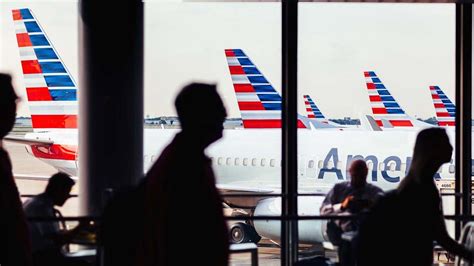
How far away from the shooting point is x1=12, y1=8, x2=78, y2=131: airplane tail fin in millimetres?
17359

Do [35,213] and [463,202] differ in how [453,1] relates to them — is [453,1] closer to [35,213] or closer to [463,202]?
[463,202]

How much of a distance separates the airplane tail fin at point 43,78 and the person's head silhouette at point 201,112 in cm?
1526

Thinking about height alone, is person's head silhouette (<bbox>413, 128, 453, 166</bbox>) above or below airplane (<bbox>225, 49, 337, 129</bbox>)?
below

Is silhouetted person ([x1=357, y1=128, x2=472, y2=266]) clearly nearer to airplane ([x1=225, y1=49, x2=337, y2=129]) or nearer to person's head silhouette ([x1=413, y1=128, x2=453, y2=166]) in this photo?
person's head silhouette ([x1=413, y1=128, x2=453, y2=166])

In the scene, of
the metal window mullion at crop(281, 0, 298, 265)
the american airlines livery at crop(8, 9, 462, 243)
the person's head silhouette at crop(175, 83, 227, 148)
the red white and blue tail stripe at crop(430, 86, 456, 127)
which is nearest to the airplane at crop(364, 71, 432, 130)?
the red white and blue tail stripe at crop(430, 86, 456, 127)

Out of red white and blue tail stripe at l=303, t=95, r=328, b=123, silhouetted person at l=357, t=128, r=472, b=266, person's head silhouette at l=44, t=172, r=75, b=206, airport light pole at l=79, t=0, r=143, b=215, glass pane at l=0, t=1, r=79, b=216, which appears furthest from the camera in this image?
red white and blue tail stripe at l=303, t=95, r=328, b=123

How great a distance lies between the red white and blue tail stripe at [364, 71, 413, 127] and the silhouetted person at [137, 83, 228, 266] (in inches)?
912

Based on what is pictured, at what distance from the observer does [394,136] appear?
692 inches

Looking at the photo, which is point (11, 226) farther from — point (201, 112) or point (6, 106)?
point (201, 112)

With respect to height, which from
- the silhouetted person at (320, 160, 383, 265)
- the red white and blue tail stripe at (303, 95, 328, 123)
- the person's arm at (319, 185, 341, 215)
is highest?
the red white and blue tail stripe at (303, 95, 328, 123)

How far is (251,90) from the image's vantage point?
56.7 ft

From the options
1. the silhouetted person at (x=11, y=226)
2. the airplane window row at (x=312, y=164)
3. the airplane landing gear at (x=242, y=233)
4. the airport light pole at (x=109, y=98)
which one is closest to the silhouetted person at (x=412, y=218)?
the silhouetted person at (x=11, y=226)

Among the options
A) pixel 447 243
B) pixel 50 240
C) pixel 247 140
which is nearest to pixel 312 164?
pixel 247 140

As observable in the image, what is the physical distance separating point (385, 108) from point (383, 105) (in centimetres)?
11
